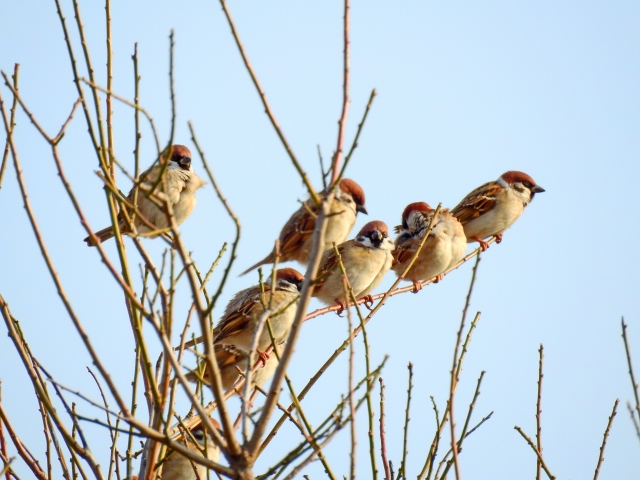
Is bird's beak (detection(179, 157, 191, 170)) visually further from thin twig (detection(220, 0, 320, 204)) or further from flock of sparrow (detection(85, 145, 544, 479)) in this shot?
thin twig (detection(220, 0, 320, 204))

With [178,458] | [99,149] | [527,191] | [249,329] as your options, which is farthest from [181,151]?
[99,149]

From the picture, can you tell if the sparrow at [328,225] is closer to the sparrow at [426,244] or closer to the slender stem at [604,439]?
the sparrow at [426,244]

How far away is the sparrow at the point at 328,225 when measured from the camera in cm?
571

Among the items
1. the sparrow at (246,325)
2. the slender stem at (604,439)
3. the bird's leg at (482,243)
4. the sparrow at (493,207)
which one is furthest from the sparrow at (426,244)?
→ the slender stem at (604,439)

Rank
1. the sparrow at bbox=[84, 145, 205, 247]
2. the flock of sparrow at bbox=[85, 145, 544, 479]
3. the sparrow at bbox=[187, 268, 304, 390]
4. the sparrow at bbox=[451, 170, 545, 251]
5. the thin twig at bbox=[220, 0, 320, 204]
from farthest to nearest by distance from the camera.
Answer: the sparrow at bbox=[451, 170, 545, 251] → the sparrow at bbox=[84, 145, 205, 247] → the flock of sparrow at bbox=[85, 145, 544, 479] → the sparrow at bbox=[187, 268, 304, 390] → the thin twig at bbox=[220, 0, 320, 204]

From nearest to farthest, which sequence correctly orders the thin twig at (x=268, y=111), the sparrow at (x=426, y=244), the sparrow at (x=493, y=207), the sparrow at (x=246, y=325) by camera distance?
the thin twig at (x=268, y=111) → the sparrow at (x=246, y=325) → the sparrow at (x=426, y=244) → the sparrow at (x=493, y=207)

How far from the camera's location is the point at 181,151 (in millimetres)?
6465

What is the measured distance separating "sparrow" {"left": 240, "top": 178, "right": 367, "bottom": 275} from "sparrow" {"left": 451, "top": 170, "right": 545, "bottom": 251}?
1652 mm

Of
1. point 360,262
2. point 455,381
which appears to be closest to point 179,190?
point 360,262

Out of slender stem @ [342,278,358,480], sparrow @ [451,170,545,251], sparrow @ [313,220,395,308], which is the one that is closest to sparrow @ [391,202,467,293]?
sparrow @ [313,220,395,308]

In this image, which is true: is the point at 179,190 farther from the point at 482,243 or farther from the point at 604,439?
the point at 604,439

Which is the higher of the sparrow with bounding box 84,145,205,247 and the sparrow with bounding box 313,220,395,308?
the sparrow with bounding box 84,145,205,247

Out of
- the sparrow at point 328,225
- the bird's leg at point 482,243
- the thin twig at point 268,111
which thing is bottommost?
the thin twig at point 268,111

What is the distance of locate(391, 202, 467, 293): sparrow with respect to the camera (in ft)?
20.4
